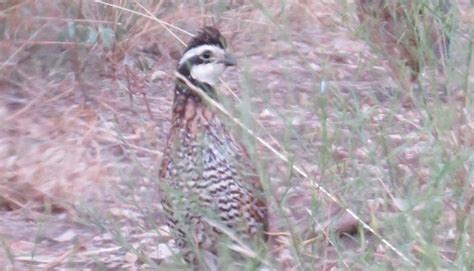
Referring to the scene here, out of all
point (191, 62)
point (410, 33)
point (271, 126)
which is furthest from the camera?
point (271, 126)

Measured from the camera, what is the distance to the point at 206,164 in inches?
152

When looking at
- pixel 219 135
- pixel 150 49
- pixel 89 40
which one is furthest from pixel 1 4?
pixel 219 135

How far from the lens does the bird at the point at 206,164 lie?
3705 mm

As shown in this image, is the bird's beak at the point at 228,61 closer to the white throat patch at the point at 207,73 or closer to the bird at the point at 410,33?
the white throat patch at the point at 207,73

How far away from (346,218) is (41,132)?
193 centimetres

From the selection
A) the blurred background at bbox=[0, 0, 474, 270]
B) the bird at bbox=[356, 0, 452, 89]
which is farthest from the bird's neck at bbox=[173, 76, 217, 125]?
the bird at bbox=[356, 0, 452, 89]

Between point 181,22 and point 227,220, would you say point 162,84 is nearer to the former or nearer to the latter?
point 181,22

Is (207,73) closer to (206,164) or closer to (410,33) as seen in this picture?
(206,164)

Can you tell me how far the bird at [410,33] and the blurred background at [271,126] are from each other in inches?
0.7

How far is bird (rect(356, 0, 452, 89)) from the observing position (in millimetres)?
3201

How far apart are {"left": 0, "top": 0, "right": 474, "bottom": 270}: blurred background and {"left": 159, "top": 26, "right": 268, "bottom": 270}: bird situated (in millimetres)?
98

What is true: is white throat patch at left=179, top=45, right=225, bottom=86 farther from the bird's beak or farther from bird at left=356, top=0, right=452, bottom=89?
bird at left=356, top=0, right=452, bottom=89

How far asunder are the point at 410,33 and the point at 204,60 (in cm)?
85

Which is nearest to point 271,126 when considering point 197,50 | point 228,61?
point 228,61
